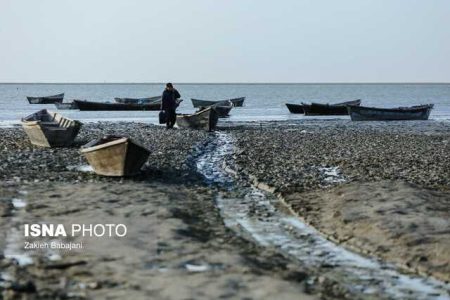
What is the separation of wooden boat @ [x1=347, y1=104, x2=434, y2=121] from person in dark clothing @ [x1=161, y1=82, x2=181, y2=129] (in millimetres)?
21438

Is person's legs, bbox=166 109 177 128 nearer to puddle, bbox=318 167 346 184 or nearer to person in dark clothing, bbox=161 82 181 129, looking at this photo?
person in dark clothing, bbox=161 82 181 129

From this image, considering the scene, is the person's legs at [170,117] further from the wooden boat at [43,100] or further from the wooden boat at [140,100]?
the wooden boat at [43,100]

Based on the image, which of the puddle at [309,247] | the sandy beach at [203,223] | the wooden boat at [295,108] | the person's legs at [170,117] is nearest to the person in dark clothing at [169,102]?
the person's legs at [170,117]

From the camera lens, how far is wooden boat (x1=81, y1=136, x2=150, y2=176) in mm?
13156

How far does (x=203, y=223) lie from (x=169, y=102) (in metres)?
19.3

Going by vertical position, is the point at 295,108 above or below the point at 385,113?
below

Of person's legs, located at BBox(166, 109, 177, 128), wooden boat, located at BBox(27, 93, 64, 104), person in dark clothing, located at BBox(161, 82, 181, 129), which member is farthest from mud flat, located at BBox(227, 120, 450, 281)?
wooden boat, located at BBox(27, 93, 64, 104)

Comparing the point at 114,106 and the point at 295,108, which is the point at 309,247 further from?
the point at 114,106

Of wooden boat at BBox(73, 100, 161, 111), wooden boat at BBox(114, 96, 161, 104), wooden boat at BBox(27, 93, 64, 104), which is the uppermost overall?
wooden boat at BBox(114, 96, 161, 104)

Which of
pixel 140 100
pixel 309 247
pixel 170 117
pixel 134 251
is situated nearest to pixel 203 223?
pixel 309 247

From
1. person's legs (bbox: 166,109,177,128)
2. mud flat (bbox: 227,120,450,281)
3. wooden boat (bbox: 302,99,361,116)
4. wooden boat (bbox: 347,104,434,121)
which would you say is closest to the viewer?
mud flat (bbox: 227,120,450,281)

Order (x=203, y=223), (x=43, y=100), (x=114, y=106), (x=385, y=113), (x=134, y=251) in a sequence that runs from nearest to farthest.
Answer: (x=134, y=251) → (x=203, y=223) → (x=385, y=113) → (x=114, y=106) → (x=43, y=100)

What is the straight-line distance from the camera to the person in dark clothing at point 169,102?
88.7 feet

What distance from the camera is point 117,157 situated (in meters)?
13.2
